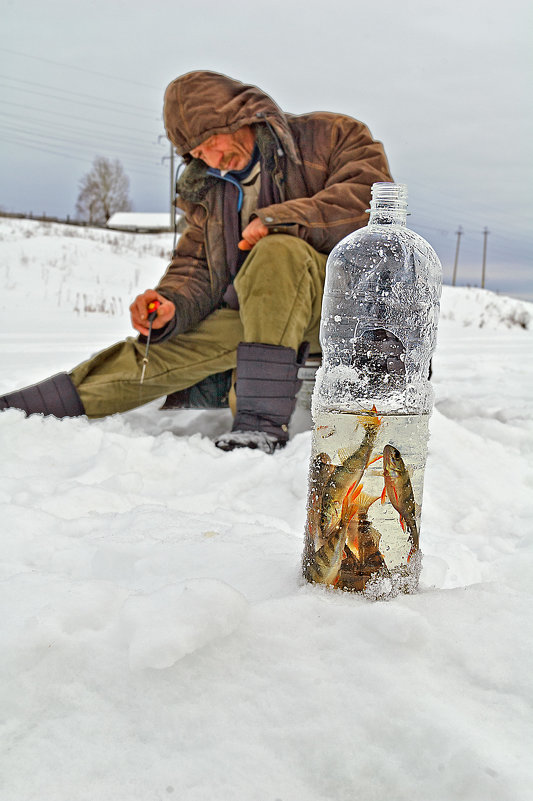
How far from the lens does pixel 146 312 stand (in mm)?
3078

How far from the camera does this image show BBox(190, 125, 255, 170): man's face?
312 centimetres

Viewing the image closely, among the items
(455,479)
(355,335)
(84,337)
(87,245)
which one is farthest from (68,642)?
(87,245)

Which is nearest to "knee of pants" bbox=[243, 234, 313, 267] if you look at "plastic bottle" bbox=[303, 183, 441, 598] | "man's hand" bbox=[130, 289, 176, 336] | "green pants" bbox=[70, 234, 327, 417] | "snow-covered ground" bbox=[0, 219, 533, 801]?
"green pants" bbox=[70, 234, 327, 417]

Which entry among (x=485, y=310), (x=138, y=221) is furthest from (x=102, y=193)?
(x=485, y=310)

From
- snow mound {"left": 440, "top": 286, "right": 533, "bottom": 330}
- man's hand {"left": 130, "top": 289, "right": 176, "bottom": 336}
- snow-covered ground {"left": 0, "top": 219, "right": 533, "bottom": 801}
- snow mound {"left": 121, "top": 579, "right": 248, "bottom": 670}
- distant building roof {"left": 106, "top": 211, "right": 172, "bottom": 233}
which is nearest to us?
snow-covered ground {"left": 0, "top": 219, "right": 533, "bottom": 801}

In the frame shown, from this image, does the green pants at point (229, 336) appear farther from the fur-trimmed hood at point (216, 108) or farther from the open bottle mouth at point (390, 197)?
the open bottle mouth at point (390, 197)

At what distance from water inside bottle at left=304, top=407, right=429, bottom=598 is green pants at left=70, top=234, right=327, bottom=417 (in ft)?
5.49

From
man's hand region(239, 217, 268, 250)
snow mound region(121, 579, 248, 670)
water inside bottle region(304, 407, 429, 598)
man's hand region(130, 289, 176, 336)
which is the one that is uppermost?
man's hand region(239, 217, 268, 250)

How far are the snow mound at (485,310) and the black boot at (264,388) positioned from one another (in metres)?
9.25

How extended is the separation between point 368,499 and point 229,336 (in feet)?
7.42

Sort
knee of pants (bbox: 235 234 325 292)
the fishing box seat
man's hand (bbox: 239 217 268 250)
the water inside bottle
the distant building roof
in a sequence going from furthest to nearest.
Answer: the distant building roof, the fishing box seat, man's hand (bbox: 239 217 268 250), knee of pants (bbox: 235 234 325 292), the water inside bottle

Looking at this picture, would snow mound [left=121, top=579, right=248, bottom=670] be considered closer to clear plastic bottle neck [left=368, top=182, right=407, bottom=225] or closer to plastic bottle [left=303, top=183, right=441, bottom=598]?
plastic bottle [left=303, top=183, right=441, bottom=598]

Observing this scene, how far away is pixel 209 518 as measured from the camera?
1.81 m

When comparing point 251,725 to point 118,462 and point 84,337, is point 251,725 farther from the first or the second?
point 84,337
